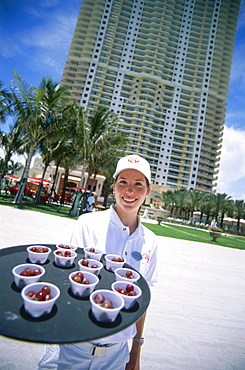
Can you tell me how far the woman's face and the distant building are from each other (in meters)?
64.2

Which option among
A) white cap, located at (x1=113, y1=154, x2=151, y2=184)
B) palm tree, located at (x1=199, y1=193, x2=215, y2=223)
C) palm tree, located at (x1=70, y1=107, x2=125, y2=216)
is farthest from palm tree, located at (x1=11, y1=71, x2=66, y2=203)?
palm tree, located at (x1=199, y1=193, x2=215, y2=223)

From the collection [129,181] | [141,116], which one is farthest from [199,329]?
[141,116]

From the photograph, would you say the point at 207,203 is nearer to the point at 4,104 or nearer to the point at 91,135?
the point at 91,135

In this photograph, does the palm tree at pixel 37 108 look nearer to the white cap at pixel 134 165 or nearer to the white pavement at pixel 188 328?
the white pavement at pixel 188 328

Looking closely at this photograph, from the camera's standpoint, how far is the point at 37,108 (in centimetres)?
1264

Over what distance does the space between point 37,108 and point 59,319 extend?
13.8 meters

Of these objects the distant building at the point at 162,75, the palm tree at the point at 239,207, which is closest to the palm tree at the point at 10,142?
the palm tree at the point at 239,207

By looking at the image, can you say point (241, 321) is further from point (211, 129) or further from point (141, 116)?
point (211, 129)

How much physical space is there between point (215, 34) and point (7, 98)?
330ft

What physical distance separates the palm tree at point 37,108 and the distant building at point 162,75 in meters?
53.0

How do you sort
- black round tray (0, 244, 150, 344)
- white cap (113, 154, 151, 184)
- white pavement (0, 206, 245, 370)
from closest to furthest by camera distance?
black round tray (0, 244, 150, 344)
white cap (113, 154, 151, 184)
white pavement (0, 206, 245, 370)

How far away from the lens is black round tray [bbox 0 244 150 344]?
83cm

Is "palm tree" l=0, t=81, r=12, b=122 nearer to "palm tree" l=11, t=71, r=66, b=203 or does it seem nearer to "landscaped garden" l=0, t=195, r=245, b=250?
"palm tree" l=11, t=71, r=66, b=203

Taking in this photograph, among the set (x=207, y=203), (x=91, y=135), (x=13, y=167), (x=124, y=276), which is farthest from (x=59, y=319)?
(x=13, y=167)
